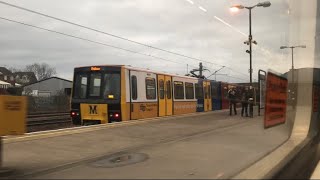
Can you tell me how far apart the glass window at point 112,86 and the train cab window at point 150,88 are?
247 centimetres

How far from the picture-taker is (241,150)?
38.6ft

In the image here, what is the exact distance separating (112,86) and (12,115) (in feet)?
42.7

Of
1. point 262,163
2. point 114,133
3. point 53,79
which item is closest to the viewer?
point 262,163

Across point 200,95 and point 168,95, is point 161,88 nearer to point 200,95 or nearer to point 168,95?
point 168,95

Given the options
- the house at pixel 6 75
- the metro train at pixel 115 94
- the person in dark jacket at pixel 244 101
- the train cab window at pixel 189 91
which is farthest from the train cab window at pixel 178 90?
the house at pixel 6 75

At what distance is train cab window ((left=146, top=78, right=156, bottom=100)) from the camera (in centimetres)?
2380

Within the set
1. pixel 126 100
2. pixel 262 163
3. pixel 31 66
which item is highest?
pixel 31 66

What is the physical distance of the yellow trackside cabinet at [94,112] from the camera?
2133cm

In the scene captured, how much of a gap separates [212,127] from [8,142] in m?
8.14

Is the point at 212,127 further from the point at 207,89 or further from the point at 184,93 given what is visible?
the point at 207,89

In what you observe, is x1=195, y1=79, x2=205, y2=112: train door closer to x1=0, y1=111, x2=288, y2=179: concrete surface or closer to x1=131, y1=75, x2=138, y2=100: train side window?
x1=131, y1=75, x2=138, y2=100: train side window

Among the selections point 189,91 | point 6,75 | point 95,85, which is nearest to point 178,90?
point 189,91

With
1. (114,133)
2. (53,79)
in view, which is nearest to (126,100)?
(114,133)

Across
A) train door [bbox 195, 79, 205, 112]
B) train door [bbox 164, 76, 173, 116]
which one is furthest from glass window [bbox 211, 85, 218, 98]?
train door [bbox 164, 76, 173, 116]
